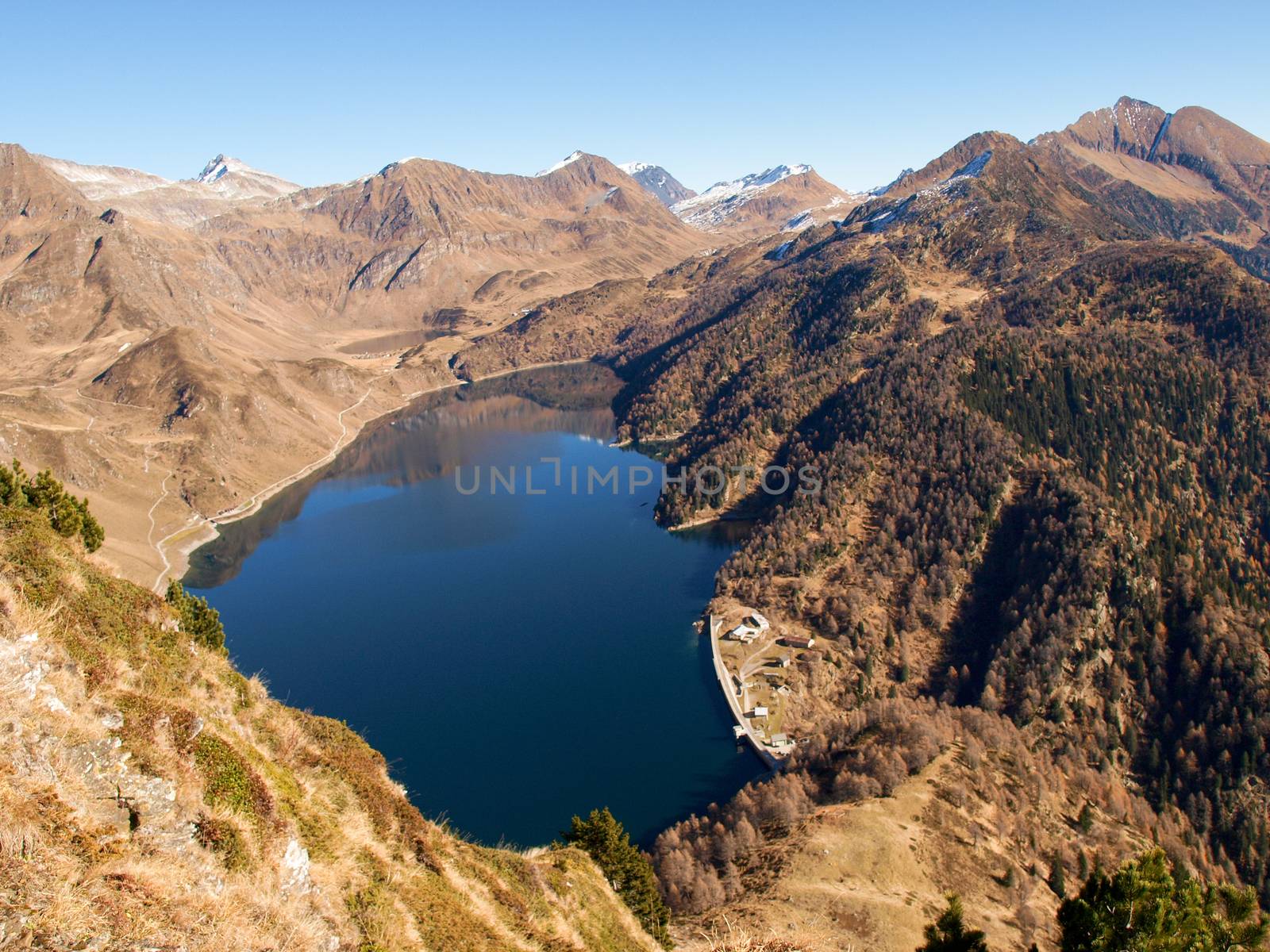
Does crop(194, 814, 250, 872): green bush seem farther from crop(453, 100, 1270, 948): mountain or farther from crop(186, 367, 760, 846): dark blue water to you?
crop(186, 367, 760, 846): dark blue water

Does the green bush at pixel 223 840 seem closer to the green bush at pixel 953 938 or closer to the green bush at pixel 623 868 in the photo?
the green bush at pixel 953 938

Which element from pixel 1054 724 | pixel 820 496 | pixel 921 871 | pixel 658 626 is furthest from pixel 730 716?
pixel 820 496

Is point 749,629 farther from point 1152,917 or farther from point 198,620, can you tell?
point 198,620

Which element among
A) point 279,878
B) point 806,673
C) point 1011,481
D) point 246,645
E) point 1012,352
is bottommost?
point 246,645

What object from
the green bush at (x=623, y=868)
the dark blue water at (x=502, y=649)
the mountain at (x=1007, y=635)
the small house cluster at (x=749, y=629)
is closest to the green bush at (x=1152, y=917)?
the green bush at (x=623, y=868)

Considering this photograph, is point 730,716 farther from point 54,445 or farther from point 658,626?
point 54,445

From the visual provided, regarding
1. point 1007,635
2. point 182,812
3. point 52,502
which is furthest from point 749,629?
point 182,812
